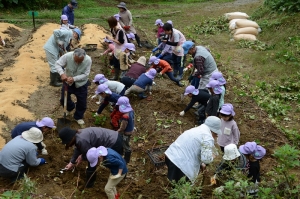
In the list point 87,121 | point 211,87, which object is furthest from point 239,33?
point 87,121

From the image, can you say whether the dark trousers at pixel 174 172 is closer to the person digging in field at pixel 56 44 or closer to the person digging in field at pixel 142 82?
the person digging in field at pixel 142 82

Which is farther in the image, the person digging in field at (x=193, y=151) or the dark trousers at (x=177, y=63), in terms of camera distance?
the dark trousers at (x=177, y=63)

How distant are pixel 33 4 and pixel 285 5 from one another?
1310 cm

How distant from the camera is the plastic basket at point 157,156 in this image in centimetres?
564

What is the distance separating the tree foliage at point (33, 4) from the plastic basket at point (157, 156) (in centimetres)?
1434

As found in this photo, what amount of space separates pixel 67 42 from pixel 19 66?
212 cm

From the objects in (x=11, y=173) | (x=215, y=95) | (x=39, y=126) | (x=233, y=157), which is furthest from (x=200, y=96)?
(x=11, y=173)

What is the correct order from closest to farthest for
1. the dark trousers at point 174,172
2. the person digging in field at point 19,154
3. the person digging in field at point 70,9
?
the dark trousers at point 174,172, the person digging in field at point 19,154, the person digging in field at point 70,9

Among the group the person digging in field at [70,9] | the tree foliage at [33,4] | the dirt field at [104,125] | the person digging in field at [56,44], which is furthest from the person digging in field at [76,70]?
the tree foliage at [33,4]

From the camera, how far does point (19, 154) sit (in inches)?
193

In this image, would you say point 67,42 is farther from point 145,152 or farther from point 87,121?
point 145,152

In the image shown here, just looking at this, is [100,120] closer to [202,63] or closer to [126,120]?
[126,120]

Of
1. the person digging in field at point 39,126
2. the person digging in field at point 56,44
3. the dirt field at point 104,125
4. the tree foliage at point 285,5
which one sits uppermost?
the tree foliage at point 285,5

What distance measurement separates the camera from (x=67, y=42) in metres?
8.06
